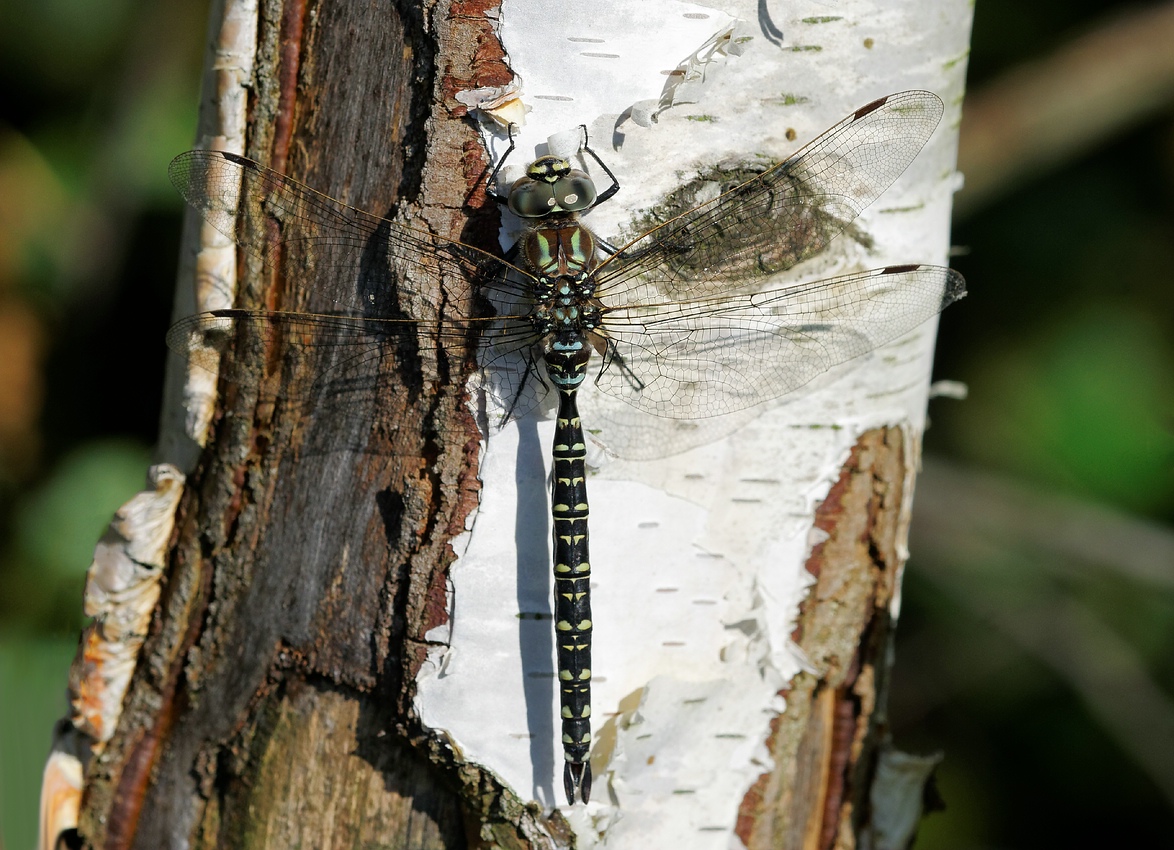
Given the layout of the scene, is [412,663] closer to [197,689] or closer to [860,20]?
[197,689]

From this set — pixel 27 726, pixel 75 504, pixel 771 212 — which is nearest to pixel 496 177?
pixel 771 212

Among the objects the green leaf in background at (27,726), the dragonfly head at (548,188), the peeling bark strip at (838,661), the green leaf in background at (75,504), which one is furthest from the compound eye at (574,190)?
the green leaf in background at (75,504)

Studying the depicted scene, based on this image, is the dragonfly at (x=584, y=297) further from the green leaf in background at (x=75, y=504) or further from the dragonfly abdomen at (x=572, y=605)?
the green leaf in background at (x=75, y=504)

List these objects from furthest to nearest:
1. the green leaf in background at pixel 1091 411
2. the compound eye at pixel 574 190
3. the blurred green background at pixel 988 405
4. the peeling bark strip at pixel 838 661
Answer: the green leaf in background at pixel 1091 411
the blurred green background at pixel 988 405
the peeling bark strip at pixel 838 661
the compound eye at pixel 574 190

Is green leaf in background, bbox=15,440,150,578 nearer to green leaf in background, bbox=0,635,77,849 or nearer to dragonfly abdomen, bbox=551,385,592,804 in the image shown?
green leaf in background, bbox=0,635,77,849

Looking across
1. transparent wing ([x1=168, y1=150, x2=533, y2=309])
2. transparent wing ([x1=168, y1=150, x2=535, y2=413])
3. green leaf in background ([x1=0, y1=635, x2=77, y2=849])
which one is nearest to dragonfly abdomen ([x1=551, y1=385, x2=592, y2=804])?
transparent wing ([x1=168, y1=150, x2=535, y2=413])
